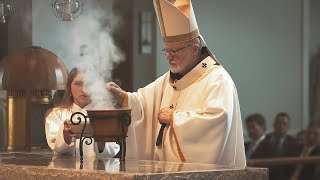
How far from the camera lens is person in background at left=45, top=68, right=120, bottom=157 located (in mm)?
5801

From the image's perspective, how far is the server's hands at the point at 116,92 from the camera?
5.68m

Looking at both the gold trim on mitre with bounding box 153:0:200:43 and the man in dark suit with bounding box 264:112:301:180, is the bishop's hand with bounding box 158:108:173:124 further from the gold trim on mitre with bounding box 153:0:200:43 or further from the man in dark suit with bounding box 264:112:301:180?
the man in dark suit with bounding box 264:112:301:180

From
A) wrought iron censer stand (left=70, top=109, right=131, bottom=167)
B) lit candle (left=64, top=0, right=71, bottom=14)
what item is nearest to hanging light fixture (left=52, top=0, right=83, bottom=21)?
lit candle (left=64, top=0, right=71, bottom=14)

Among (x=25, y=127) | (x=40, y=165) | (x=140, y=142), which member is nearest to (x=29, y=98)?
(x=25, y=127)

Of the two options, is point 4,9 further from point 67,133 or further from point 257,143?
point 67,133

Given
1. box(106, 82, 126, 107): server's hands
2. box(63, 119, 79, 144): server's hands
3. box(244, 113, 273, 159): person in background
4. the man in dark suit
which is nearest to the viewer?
box(63, 119, 79, 144): server's hands

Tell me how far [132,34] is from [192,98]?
3.84 meters

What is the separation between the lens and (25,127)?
25.6ft

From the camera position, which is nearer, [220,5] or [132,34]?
[132,34]

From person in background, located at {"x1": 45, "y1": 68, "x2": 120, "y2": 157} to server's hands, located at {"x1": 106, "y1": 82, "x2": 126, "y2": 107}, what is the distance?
252 mm

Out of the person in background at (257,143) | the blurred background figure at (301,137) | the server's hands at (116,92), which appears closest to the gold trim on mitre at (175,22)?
the server's hands at (116,92)

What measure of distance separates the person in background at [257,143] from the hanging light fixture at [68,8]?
213 centimetres

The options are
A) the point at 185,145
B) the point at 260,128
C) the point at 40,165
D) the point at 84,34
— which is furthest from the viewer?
the point at 260,128

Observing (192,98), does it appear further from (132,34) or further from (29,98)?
(132,34)
